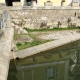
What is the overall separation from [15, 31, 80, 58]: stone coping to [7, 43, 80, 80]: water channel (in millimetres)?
245

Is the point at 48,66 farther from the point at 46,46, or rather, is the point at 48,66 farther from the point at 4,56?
the point at 4,56

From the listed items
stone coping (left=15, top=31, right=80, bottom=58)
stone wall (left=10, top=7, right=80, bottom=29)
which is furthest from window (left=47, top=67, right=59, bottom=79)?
stone wall (left=10, top=7, right=80, bottom=29)

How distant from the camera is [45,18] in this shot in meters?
17.6

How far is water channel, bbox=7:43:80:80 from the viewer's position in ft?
33.0

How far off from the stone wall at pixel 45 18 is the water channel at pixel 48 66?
16.6ft

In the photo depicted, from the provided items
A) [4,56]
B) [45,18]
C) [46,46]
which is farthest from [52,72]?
[45,18]

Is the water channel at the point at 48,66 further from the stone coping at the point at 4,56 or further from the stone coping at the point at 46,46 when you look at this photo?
the stone coping at the point at 4,56

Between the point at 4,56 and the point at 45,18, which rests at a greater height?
the point at 45,18

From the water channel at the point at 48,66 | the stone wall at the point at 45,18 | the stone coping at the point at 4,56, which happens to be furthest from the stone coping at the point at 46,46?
the stone wall at the point at 45,18

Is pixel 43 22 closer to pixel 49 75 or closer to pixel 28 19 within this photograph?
pixel 28 19

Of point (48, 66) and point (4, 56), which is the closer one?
point (4, 56)

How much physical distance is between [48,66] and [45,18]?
7201 millimetres

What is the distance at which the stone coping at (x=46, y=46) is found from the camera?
11.5 m

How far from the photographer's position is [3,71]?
622 centimetres
